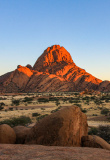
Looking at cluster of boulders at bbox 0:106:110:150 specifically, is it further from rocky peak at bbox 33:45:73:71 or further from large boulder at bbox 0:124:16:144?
rocky peak at bbox 33:45:73:71

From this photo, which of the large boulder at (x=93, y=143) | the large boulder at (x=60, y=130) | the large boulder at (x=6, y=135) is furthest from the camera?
the large boulder at (x=6, y=135)

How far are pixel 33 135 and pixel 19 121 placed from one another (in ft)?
→ 29.0

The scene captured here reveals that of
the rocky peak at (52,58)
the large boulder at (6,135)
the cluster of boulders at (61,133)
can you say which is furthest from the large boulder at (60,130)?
the rocky peak at (52,58)

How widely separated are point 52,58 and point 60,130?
11886 centimetres

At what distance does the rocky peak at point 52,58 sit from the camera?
12261 cm

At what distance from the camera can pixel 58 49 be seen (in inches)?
5103

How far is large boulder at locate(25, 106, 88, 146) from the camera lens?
720cm

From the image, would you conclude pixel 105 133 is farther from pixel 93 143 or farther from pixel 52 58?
pixel 52 58

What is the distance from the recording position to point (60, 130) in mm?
7289

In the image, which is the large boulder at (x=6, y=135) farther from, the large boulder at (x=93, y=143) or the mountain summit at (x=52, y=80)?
the mountain summit at (x=52, y=80)

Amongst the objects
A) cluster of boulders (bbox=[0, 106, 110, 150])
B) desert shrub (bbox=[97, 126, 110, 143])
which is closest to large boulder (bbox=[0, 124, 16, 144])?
cluster of boulders (bbox=[0, 106, 110, 150])

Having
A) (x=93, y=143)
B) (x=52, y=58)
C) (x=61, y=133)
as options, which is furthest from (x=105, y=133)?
(x=52, y=58)

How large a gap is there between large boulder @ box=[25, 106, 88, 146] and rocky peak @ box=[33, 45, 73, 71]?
4496 inches

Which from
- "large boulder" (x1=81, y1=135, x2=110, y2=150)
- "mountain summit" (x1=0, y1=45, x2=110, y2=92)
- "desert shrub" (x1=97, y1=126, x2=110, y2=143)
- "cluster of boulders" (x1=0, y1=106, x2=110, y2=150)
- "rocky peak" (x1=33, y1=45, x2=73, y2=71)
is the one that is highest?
"rocky peak" (x1=33, y1=45, x2=73, y2=71)
